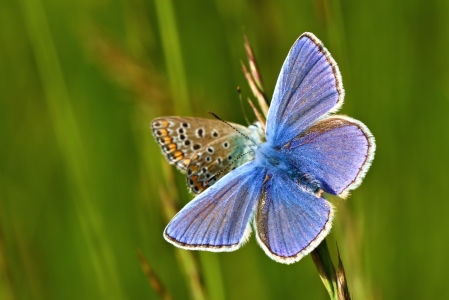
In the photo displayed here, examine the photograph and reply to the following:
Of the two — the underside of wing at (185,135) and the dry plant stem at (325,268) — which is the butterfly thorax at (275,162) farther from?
the dry plant stem at (325,268)

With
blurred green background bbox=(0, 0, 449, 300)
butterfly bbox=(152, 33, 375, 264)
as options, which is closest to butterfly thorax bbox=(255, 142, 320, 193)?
butterfly bbox=(152, 33, 375, 264)

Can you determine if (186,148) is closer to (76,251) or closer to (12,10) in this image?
(76,251)

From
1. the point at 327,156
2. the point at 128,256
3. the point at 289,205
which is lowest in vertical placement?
the point at 128,256

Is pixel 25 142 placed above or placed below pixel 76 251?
above

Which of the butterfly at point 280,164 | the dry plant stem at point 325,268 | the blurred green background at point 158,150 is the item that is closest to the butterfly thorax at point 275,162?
the butterfly at point 280,164

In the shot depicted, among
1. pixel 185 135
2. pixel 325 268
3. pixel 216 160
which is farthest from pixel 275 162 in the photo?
pixel 325 268

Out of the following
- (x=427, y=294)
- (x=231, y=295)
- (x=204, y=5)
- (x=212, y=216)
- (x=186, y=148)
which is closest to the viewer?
(x=212, y=216)

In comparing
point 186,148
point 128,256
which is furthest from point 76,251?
point 186,148

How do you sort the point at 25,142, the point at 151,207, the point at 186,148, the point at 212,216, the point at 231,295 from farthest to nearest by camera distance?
1. the point at 25,142
2. the point at 231,295
3. the point at 151,207
4. the point at 186,148
5. the point at 212,216
